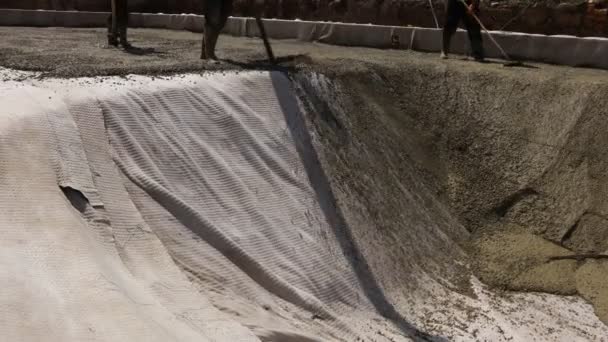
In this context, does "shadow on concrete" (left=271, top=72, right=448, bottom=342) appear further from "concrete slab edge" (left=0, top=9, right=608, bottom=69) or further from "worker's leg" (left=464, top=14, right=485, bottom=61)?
"concrete slab edge" (left=0, top=9, right=608, bottom=69)

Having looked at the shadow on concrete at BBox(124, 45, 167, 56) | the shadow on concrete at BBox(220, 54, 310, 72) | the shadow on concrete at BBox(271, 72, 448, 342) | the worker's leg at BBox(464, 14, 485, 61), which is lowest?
the shadow on concrete at BBox(271, 72, 448, 342)

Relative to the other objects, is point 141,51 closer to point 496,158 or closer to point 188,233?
point 496,158

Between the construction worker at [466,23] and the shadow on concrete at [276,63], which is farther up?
the construction worker at [466,23]

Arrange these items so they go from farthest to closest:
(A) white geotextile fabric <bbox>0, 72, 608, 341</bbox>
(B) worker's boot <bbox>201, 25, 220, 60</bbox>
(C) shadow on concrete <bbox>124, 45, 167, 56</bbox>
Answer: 1. (C) shadow on concrete <bbox>124, 45, 167, 56</bbox>
2. (B) worker's boot <bbox>201, 25, 220, 60</bbox>
3. (A) white geotextile fabric <bbox>0, 72, 608, 341</bbox>

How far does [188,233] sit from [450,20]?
21.8ft

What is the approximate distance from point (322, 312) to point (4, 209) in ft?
8.97

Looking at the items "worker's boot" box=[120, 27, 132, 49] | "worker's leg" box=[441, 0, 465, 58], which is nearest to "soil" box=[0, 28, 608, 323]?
"worker's leg" box=[441, 0, 465, 58]

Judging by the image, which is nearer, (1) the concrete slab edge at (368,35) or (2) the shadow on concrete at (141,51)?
(1) the concrete slab edge at (368,35)

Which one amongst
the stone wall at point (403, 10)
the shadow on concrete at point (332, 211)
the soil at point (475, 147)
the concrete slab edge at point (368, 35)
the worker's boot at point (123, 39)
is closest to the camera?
the shadow on concrete at point (332, 211)

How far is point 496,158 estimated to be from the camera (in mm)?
8719

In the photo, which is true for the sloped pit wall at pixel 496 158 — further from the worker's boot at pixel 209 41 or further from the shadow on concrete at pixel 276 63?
the worker's boot at pixel 209 41

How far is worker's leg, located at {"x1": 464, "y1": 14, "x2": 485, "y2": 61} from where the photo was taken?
Answer: 35.4 ft

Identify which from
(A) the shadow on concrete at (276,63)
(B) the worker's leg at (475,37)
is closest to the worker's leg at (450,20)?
(B) the worker's leg at (475,37)

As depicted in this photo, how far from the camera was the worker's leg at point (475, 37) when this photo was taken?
1080cm
